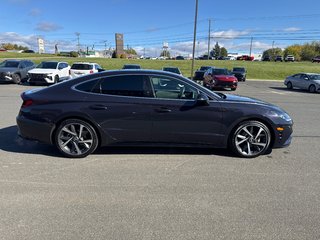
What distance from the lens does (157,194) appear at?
3.73 m

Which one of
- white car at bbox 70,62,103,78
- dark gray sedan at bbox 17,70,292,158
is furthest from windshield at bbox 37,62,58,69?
dark gray sedan at bbox 17,70,292,158

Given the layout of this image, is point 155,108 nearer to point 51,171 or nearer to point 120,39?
point 51,171

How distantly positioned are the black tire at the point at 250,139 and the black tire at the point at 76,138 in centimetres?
241

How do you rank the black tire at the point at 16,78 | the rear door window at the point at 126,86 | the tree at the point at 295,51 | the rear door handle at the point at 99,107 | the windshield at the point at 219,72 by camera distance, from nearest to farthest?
the rear door handle at the point at 99,107, the rear door window at the point at 126,86, the black tire at the point at 16,78, the windshield at the point at 219,72, the tree at the point at 295,51

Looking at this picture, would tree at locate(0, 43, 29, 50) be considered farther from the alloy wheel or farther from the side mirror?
the side mirror

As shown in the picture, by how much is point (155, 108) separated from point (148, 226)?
7.55 ft

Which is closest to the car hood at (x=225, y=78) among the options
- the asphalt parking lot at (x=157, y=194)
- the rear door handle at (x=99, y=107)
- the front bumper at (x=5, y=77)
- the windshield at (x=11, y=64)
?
the front bumper at (x=5, y=77)

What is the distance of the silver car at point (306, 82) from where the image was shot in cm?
2162

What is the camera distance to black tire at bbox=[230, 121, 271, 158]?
202 inches

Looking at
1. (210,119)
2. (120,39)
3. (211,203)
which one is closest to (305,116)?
(210,119)

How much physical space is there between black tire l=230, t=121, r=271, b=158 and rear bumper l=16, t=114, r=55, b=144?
3.13 meters

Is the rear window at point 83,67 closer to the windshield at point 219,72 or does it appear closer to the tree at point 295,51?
the windshield at point 219,72

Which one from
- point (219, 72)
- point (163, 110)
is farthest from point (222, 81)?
point (163, 110)

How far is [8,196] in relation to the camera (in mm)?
3578
